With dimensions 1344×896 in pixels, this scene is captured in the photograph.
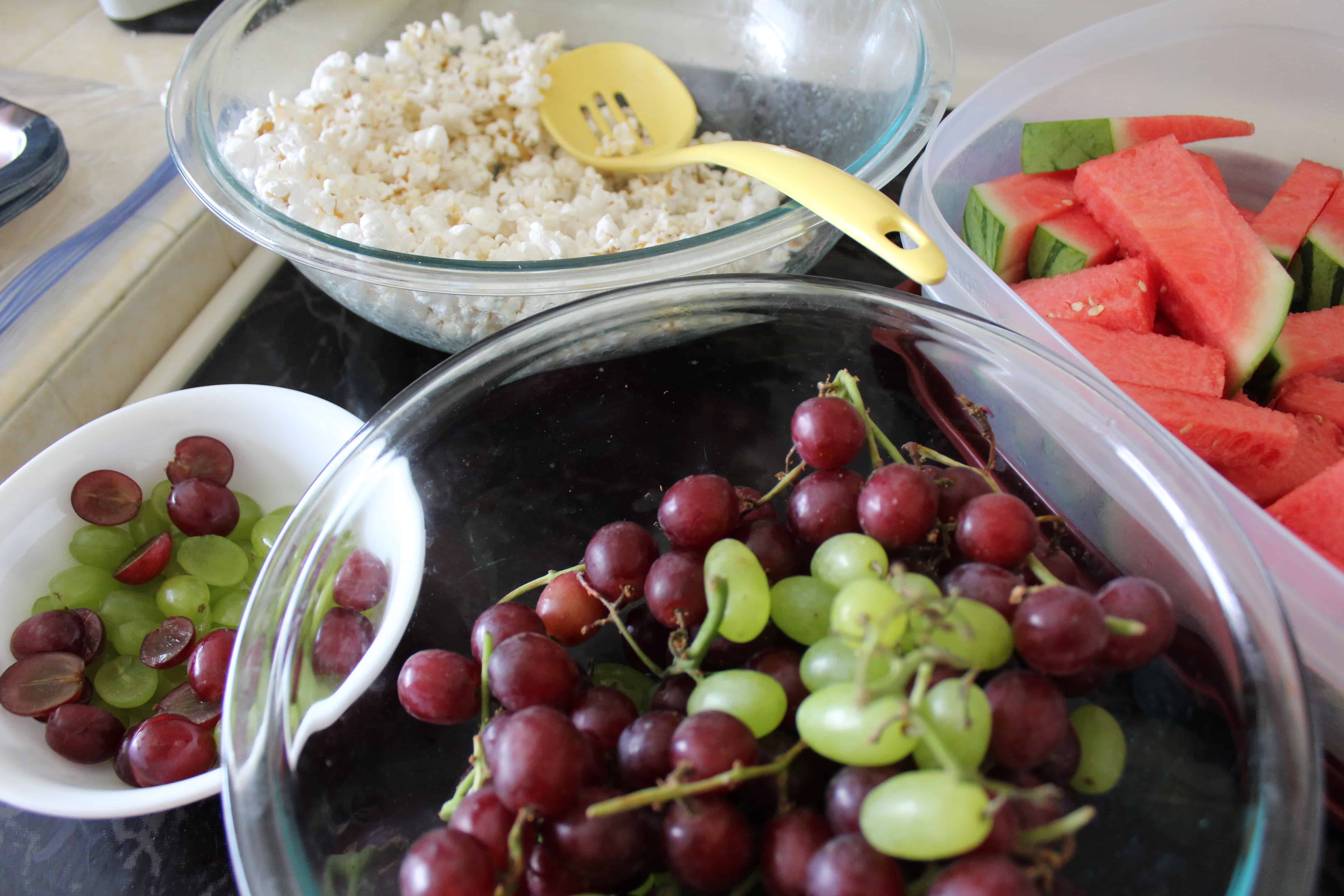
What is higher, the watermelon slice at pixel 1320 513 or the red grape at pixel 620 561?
the watermelon slice at pixel 1320 513

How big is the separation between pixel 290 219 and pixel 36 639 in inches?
13.8

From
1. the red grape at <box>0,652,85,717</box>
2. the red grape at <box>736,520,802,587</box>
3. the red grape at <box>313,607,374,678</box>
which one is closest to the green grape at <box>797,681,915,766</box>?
the red grape at <box>736,520,802,587</box>

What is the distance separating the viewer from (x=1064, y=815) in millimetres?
346

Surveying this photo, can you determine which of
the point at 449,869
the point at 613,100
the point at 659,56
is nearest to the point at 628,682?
the point at 449,869

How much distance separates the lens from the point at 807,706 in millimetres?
362

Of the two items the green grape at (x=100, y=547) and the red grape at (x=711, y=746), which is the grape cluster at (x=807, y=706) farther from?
the green grape at (x=100, y=547)

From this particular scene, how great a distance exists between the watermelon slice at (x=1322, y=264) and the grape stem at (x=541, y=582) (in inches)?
28.0

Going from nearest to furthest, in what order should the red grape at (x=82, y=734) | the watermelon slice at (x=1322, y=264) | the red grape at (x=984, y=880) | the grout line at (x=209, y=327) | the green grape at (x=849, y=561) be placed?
the red grape at (x=984, y=880) → the green grape at (x=849, y=561) → the red grape at (x=82, y=734) → the watermelon slice at (x=1322, y=264) → the grout line at (x=209, y=327)

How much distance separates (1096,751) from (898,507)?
14 centimetres

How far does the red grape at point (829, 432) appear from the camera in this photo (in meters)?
0.47

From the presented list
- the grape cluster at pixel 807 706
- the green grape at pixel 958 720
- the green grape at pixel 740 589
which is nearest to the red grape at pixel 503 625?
the grape cluster at pixel 807 706

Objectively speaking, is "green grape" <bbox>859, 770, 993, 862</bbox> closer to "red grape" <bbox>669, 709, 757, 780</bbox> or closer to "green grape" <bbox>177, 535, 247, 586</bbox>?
"red grape" <bbox>669, 709, 757, 780</bbox>

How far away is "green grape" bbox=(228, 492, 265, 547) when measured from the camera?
26.5 inches

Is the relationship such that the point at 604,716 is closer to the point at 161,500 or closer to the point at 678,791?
the point at 678,791
